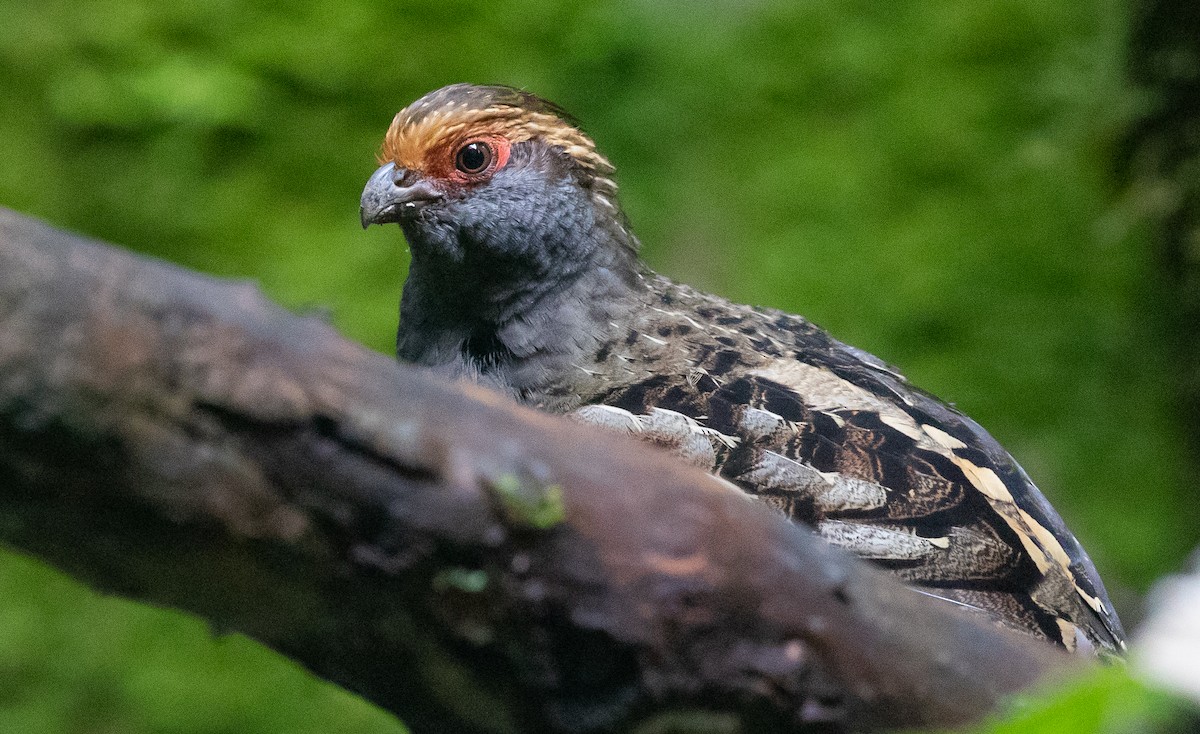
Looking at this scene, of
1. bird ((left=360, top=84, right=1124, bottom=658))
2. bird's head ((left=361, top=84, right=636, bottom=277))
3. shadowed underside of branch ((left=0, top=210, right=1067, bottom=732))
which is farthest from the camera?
bird's head ((left=361, top=84, right=636, bottom=277))

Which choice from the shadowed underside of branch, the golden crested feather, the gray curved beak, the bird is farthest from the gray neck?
the shadowed underside of branch

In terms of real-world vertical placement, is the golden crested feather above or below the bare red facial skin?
above

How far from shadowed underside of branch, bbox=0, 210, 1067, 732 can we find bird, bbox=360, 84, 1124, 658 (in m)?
1.04

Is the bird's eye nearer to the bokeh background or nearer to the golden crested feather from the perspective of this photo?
the golden crested feather

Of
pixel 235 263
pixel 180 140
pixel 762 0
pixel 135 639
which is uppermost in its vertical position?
pixel 180 140

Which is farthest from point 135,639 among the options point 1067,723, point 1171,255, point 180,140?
point 1067,723

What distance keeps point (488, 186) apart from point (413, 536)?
6.83 feet

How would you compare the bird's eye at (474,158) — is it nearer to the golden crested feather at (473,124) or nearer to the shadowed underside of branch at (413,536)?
the golden crested feather at (473,124)

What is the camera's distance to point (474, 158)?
3477mm

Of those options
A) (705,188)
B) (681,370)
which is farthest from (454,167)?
(705,188)

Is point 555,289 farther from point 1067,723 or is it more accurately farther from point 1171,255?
point 1171,255

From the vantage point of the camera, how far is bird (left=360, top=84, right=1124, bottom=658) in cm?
276

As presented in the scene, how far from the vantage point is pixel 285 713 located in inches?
238

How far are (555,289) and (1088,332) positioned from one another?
3917mm
